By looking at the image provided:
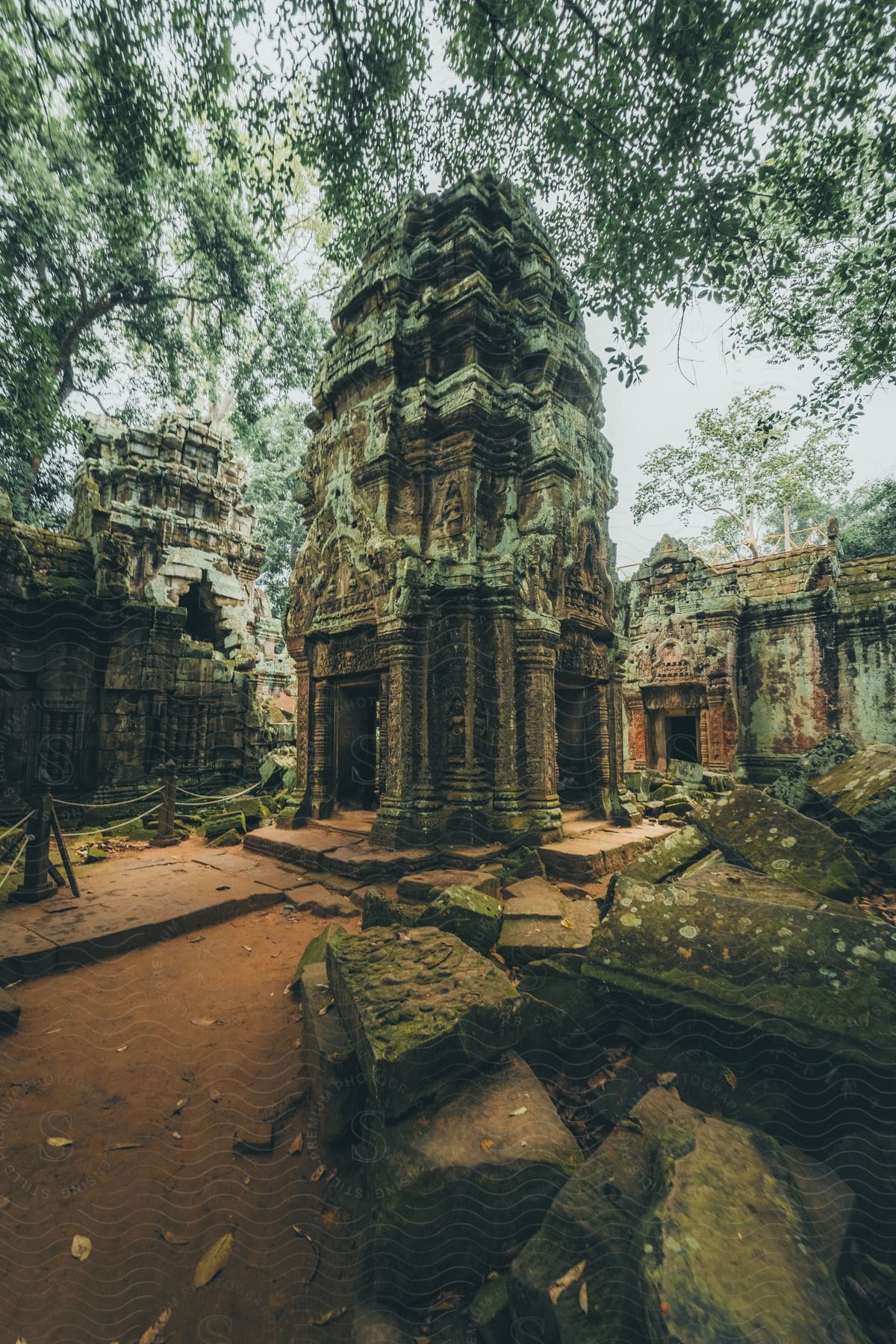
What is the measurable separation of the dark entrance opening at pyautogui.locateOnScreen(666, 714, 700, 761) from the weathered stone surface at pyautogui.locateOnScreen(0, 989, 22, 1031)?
1218 centimetres

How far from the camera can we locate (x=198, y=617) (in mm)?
16844

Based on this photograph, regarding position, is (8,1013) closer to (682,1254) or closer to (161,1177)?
(161,1177)

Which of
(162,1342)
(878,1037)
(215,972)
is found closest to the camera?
(162,1342)

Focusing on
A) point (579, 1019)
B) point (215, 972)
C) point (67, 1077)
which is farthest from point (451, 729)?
point (67, 1077)

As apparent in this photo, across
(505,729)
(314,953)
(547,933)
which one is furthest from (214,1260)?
(505,729)

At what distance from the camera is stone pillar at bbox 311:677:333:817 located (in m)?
7.63

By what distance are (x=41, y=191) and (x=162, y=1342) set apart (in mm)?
17715

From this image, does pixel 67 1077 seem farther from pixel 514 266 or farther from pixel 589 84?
pixel 514 266

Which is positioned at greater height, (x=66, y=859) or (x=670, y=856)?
(x=670, y=856)

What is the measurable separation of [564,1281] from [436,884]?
130 inches

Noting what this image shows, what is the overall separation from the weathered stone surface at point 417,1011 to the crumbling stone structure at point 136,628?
882 centimetres

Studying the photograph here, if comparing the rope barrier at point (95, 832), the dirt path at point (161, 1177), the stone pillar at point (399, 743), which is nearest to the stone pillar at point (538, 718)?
the stone pillar at point (399, 743)

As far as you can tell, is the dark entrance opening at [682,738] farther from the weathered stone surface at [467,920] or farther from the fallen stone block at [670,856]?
the weathered stone surface at [467,920]

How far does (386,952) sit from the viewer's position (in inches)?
120
